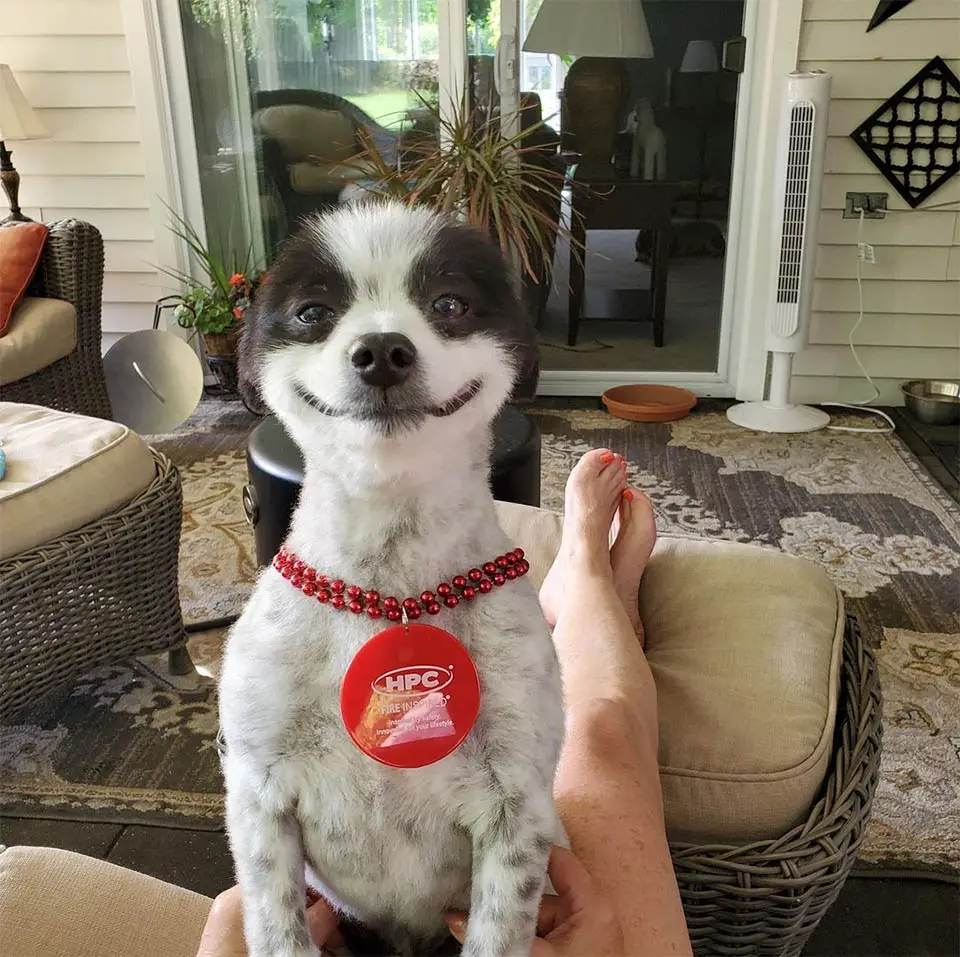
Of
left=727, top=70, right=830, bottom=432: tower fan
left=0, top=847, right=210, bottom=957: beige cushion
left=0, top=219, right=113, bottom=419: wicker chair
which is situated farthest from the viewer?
left=727, top=70, right=830, bottom=432: tower fan

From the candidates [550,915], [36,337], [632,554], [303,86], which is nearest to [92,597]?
[632,554]

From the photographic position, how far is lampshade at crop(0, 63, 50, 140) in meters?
3.38

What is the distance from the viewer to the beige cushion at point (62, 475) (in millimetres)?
1611

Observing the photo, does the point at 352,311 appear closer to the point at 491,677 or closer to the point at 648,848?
the point at 491,677

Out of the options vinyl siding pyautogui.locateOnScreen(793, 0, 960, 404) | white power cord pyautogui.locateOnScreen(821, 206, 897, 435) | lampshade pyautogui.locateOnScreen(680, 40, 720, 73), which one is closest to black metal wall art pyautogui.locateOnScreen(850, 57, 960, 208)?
vinyl siding pyautogui.locateOnScreen(793, 0, 960, 404)

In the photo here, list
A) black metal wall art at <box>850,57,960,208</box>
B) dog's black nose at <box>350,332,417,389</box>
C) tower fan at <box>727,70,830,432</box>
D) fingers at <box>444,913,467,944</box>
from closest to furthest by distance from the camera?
dog's black nose at <box>350,332,417,389</box>
fingers at <box>444,913,467,944</box>
tower fan at <box>727,70,830,432</box>
black metal wall art at <box>850,57,960,208</box>

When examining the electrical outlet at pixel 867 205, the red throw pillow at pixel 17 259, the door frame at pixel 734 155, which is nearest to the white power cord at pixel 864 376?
the electrical outlet at pixel 867 205

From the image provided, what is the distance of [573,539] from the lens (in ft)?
4.69

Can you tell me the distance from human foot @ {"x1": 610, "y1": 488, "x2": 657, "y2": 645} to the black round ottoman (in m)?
0.33

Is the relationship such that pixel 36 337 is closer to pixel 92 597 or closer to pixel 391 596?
pixel 92 597

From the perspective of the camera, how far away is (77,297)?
299 centimetres

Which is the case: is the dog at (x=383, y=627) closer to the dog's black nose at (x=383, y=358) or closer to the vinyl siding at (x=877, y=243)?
the dog's black nose at (x=383, y=358)

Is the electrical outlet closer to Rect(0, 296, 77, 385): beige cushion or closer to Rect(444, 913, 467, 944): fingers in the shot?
Rect(0, 296, 77, 385): beige cushion

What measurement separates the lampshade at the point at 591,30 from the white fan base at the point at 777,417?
1361 millimetres
